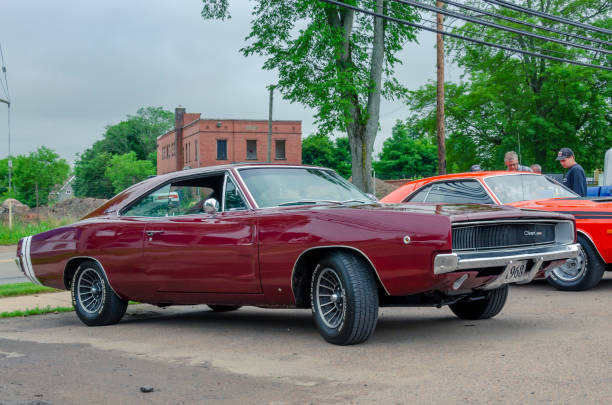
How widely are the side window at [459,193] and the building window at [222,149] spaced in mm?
53515

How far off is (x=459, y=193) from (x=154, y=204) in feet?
14.1

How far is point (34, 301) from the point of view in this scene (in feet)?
30.3

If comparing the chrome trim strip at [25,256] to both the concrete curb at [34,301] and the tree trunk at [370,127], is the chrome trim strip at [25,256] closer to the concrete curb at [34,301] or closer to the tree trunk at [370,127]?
the concrete curb at [34,301]

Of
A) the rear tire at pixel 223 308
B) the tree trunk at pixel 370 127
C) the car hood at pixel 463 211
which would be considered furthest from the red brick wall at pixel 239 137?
the car hood at pixel 463 211

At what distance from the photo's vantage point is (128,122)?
118125 millimetres

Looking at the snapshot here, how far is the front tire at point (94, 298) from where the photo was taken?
23.6ft

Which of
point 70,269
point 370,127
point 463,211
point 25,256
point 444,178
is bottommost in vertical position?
point 70,269

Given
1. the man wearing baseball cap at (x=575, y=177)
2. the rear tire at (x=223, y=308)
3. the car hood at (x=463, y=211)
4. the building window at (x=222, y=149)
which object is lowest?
the rear tire at (x=223, y=308)

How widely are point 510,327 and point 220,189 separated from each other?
294cm

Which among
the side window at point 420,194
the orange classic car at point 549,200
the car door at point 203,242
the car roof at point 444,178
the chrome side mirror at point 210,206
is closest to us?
the car door at point 203,242

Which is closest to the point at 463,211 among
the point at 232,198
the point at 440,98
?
the point at 232,198

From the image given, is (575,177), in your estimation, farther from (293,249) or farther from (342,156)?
(342,156)

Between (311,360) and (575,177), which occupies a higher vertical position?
(575,177)

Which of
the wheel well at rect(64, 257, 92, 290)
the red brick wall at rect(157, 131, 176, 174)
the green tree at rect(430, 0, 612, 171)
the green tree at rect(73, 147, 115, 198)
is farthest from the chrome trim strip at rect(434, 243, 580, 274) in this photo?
the green tree at rect(73, 147, 115, 198)
